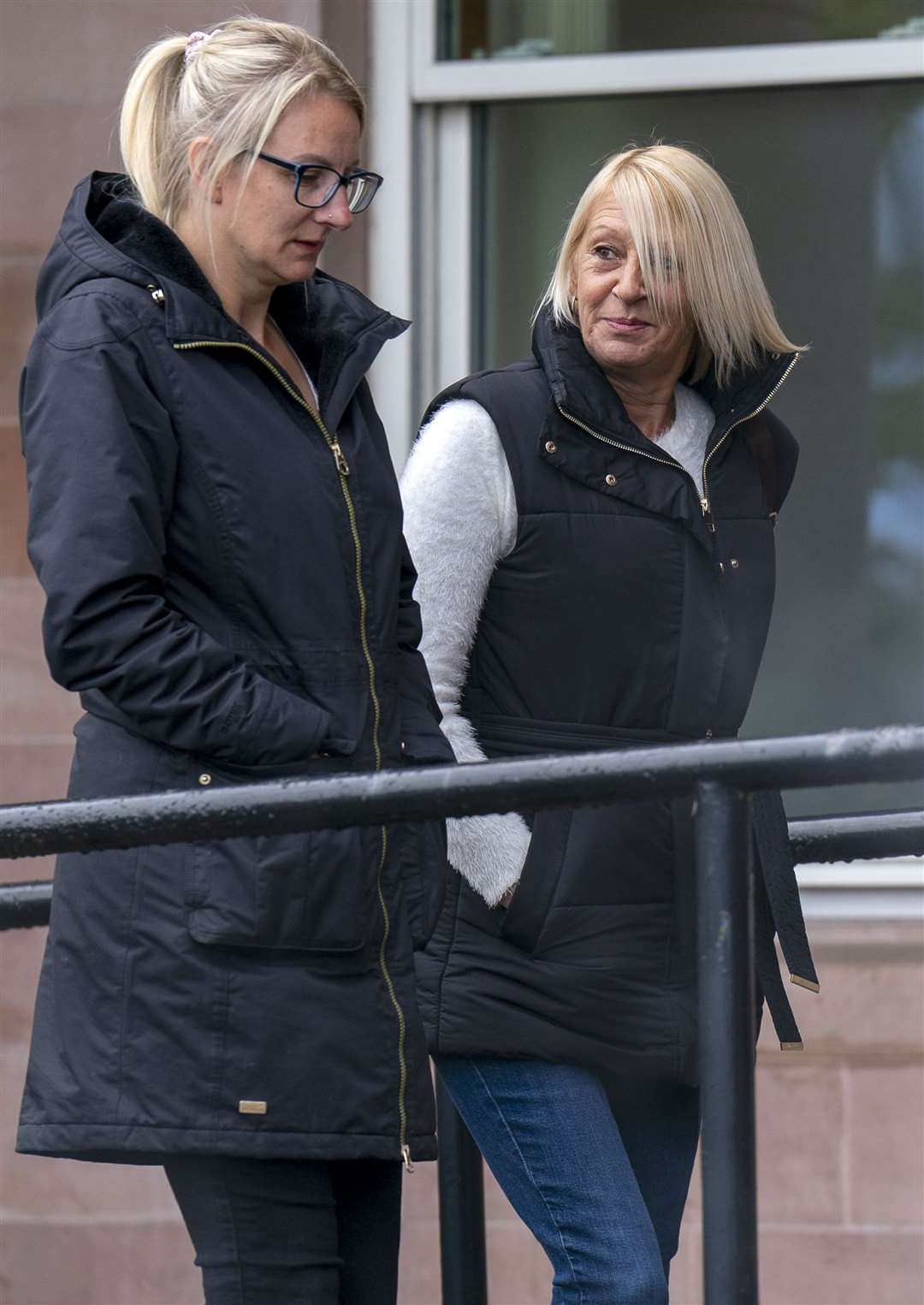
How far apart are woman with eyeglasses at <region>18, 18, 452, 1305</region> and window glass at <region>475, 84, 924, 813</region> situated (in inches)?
87.3

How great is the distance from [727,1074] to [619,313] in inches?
44.2

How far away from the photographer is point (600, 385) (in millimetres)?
2365

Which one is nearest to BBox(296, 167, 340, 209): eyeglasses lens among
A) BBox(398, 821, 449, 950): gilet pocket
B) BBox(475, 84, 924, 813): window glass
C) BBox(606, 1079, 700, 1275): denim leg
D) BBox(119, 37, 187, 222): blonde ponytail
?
BBox(119, 37, 187, 222): blonde ponytail

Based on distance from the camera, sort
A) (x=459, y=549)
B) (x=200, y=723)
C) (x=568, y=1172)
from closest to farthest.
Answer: (x=200, y=723), (x=568, y=1172), (x=459, y=549)

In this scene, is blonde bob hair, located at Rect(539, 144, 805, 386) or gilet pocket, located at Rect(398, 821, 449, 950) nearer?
gilet pocket, located at Rect(398, 821, 449, 950)

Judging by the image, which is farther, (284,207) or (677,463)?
(677,463)

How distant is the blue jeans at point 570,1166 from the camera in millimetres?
2131

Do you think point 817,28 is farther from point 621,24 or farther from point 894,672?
point 894,672

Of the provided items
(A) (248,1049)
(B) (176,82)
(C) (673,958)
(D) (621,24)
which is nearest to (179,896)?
(A) (248,1049)

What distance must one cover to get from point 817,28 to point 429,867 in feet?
8.76

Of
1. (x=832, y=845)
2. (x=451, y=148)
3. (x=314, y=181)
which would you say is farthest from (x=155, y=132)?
(x=451, y=148)

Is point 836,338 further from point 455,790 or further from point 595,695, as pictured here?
point 455,790

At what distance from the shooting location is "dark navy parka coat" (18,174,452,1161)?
71.6 inches

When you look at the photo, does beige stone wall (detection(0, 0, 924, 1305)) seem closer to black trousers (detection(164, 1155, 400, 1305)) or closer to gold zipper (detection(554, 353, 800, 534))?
gold zipper (detection(554, 353, 800, 534))
